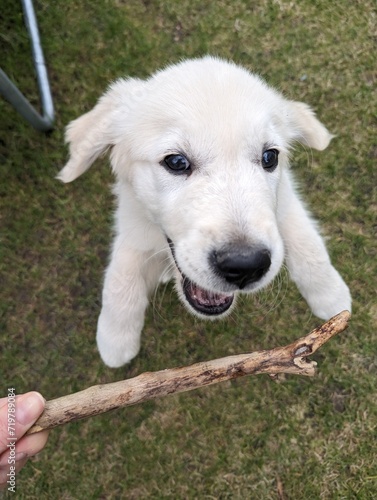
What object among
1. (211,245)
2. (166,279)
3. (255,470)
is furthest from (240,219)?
(255,470)

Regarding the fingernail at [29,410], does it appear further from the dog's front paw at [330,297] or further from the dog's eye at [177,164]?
the dog's front paw at [330,297]

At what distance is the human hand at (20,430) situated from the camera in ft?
→ 6.03

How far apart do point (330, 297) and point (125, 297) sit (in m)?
1.21

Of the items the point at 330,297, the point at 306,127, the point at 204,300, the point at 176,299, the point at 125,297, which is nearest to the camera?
the point at 204,300

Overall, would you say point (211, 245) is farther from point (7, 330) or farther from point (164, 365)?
point (7, 330)

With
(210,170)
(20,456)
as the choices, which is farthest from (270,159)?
(20,456)

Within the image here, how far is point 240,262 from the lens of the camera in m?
1.82

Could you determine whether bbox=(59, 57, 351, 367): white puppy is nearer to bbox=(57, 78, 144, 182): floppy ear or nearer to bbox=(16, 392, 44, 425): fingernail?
bbox=(57, 78, 144, 182): floppy ear

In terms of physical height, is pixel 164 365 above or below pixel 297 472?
above

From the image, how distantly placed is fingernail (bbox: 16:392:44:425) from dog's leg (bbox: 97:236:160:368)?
3.14ft

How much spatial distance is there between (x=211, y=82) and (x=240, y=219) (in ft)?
2.10

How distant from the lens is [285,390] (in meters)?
3.38

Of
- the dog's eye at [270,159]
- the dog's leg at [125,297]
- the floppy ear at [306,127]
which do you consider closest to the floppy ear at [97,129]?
the dog's leg at [125,297]

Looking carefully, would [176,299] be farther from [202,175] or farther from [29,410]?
[29,410]
